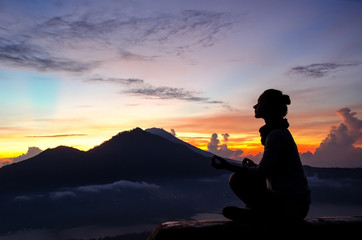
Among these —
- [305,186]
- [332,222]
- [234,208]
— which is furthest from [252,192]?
[332,222]

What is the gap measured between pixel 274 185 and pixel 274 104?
3.43 ft

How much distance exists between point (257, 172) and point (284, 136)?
0.57 metres

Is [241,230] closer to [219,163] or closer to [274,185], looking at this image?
[274,185]

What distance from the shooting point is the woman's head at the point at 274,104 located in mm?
4043

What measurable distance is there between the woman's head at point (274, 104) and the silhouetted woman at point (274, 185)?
0.23 meters

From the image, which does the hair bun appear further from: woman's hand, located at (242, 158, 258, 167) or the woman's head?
woman's hand, located at (242, 158, 258, 167)

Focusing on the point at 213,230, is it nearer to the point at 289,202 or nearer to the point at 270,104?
the point at 289,202

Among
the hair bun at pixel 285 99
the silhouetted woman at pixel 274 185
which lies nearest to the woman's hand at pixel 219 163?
the silhouetted woman at pixel 274 185

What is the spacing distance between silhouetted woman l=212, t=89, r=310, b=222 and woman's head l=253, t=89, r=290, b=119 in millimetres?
230

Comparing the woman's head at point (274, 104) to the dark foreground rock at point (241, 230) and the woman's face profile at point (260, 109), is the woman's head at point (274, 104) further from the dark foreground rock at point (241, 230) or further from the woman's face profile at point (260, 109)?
the dark foreground rock at point (241, 230)

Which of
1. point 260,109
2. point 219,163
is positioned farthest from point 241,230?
point 260,109

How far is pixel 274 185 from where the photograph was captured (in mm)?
3828

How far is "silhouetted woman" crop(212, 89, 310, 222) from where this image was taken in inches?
145

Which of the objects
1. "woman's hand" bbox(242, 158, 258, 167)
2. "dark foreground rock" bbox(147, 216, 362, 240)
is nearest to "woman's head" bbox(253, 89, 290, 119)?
"woman's hand" bbox(242, 158, 258, 167)
